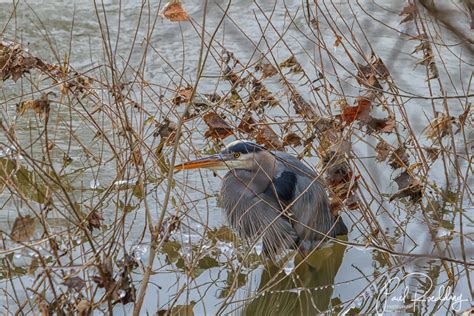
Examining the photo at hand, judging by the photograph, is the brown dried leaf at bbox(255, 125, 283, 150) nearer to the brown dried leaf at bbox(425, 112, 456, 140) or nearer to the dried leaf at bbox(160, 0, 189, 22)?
the brown dried leaf at bbox(425, 112, 456, 140)

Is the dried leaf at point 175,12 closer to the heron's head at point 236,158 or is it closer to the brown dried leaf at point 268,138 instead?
the heron's head at point 236,158

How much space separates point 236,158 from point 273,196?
30 cm

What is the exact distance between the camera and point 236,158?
A: 16.0 feet

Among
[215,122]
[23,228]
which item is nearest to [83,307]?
[23,228]

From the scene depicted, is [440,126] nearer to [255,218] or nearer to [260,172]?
[260,172]

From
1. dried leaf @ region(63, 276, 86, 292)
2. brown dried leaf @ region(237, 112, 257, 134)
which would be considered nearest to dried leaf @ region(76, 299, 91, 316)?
dried leaf @ region(63, 276, 86, 292)

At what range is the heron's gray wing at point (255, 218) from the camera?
4910 millimetres

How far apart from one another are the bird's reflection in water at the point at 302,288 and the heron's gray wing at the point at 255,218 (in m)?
0.16

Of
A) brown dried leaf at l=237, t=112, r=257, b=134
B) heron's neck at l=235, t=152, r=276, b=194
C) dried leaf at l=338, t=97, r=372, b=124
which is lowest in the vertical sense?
dried leaf at l=338, t=97, r=372, b=124

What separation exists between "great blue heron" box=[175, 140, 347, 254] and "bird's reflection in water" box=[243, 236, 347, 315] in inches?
4.5

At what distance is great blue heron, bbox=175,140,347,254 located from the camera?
4.80 meters

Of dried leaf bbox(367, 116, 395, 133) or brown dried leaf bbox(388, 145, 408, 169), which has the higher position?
brown dried leaf bbox(388, 145, 408, 169)

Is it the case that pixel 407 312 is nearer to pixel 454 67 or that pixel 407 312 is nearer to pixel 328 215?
pixel 328 215

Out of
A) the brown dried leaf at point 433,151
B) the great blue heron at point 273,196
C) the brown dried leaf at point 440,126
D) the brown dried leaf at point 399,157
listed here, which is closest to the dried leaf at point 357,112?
the brown dried leaf at point 440,126
